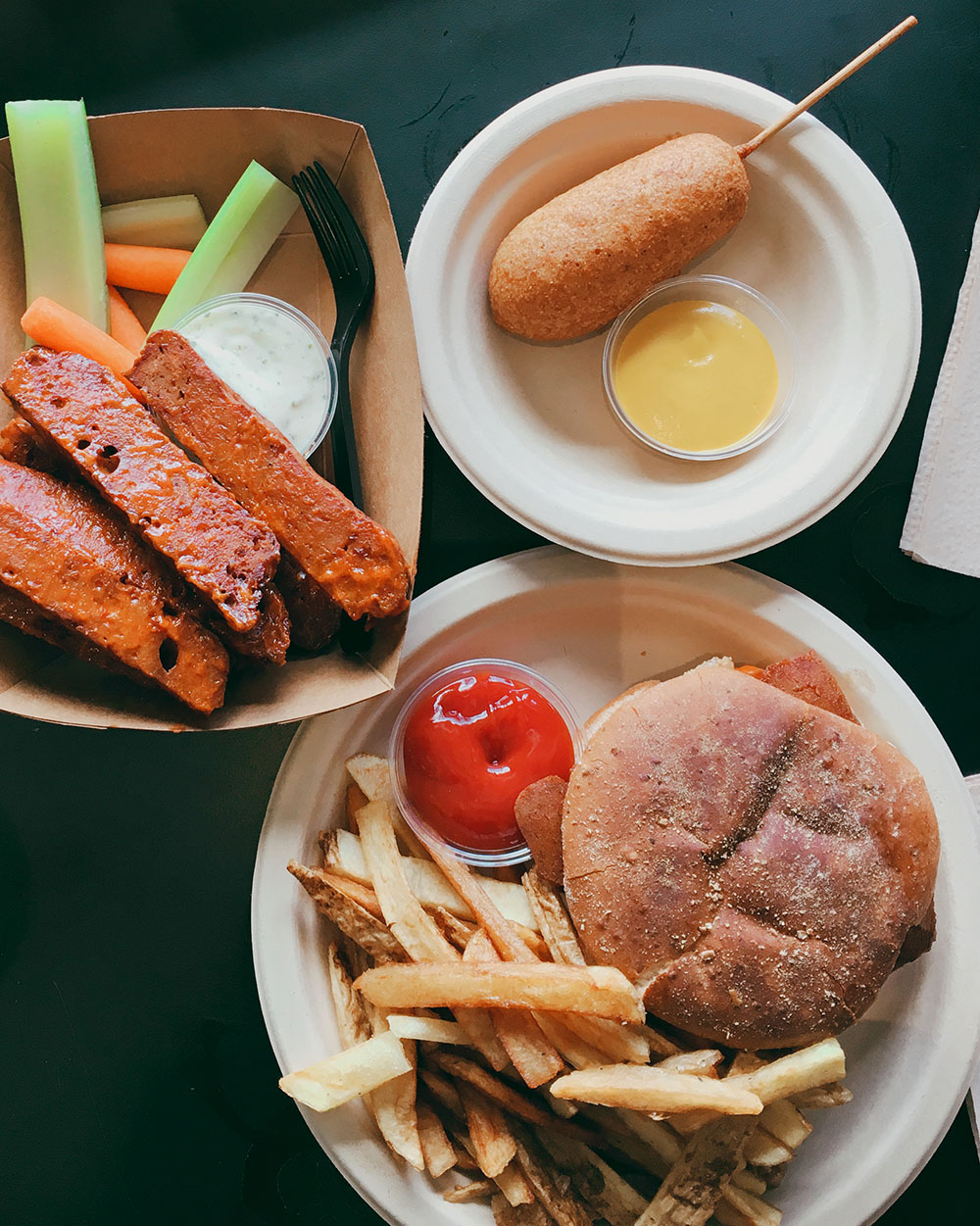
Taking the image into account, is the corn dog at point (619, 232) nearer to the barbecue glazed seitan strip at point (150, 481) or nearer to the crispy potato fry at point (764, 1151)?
the barbecue glazed seitan strip at point (150, 481)

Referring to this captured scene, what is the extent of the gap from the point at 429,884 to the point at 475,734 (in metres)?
0.32

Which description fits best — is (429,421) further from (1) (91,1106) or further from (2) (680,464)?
(1) (91,1106)

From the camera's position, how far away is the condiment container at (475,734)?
6.29ft

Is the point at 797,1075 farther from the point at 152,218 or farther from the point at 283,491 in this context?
the point at 152,218

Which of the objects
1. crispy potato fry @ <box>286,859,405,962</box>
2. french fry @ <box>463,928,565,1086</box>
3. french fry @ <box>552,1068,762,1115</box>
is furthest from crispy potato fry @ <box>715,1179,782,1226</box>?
crispy potato fry @ <box>286,859,405,962</box>

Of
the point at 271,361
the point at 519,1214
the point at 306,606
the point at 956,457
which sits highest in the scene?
the point at 271,361

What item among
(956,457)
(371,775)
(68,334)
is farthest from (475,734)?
A: (956,457)

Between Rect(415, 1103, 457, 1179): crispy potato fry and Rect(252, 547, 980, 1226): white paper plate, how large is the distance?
121 mm

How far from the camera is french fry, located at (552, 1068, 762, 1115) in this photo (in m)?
1.50

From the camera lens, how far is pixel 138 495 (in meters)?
1.54

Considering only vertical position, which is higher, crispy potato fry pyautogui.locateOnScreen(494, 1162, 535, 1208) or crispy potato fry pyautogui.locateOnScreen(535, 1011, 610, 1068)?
crispy potato fry pyautogui.locateOnScreen(535, 1011, 610, 1068)

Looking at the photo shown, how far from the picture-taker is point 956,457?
206 cm

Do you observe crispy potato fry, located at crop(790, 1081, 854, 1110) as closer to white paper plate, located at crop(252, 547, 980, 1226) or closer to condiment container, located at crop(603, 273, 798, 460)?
white paper plate, located at crop(252, 547, 980, 1226)

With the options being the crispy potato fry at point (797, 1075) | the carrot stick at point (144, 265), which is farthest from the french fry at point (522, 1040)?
the carrot stick at point (144, 265)
